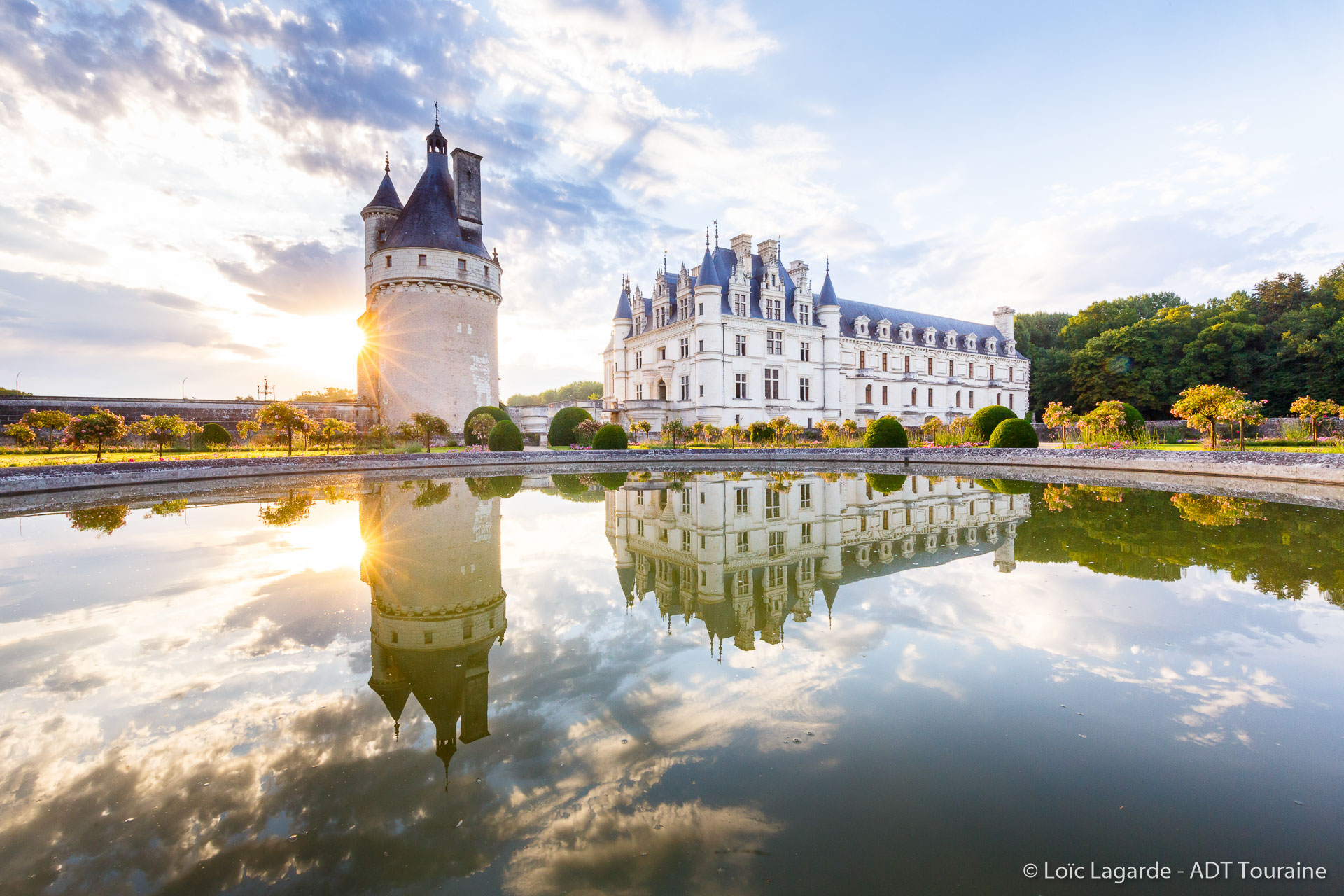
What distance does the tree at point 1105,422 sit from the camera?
91.8 feet

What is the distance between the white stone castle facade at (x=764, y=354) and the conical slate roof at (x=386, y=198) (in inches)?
625

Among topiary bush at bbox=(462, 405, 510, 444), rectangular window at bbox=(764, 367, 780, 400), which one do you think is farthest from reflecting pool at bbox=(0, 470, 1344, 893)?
rectangular window at bbox=(764, 367, 780, 400)

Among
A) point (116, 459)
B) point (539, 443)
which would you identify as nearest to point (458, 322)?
point (539, 443)

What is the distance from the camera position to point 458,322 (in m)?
30.9

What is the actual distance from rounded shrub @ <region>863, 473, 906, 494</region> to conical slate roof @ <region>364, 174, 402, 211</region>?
102ft

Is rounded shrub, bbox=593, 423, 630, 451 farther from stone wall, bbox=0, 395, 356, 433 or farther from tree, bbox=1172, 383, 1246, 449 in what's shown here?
tree, bbox=1172, 383, 1246, 449

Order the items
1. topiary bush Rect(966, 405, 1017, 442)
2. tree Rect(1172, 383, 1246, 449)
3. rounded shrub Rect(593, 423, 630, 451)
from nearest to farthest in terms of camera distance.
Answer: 1. tree Rect(1172, 383, 1246, 449)
2. rounded shrub Rect(593, 423, 630, 451)
3. topiary bush Rect(966, 405, 1017, 442)

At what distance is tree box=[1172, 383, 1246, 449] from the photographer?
2233 cm

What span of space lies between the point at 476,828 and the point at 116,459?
26.4 meters

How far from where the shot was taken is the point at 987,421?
29.1 metres

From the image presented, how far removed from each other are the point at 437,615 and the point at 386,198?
118ft

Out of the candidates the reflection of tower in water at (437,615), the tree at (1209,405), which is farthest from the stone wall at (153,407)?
the tree at (1209,405)

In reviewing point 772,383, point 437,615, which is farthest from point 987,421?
point 437,615

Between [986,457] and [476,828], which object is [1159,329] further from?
[476,828]
